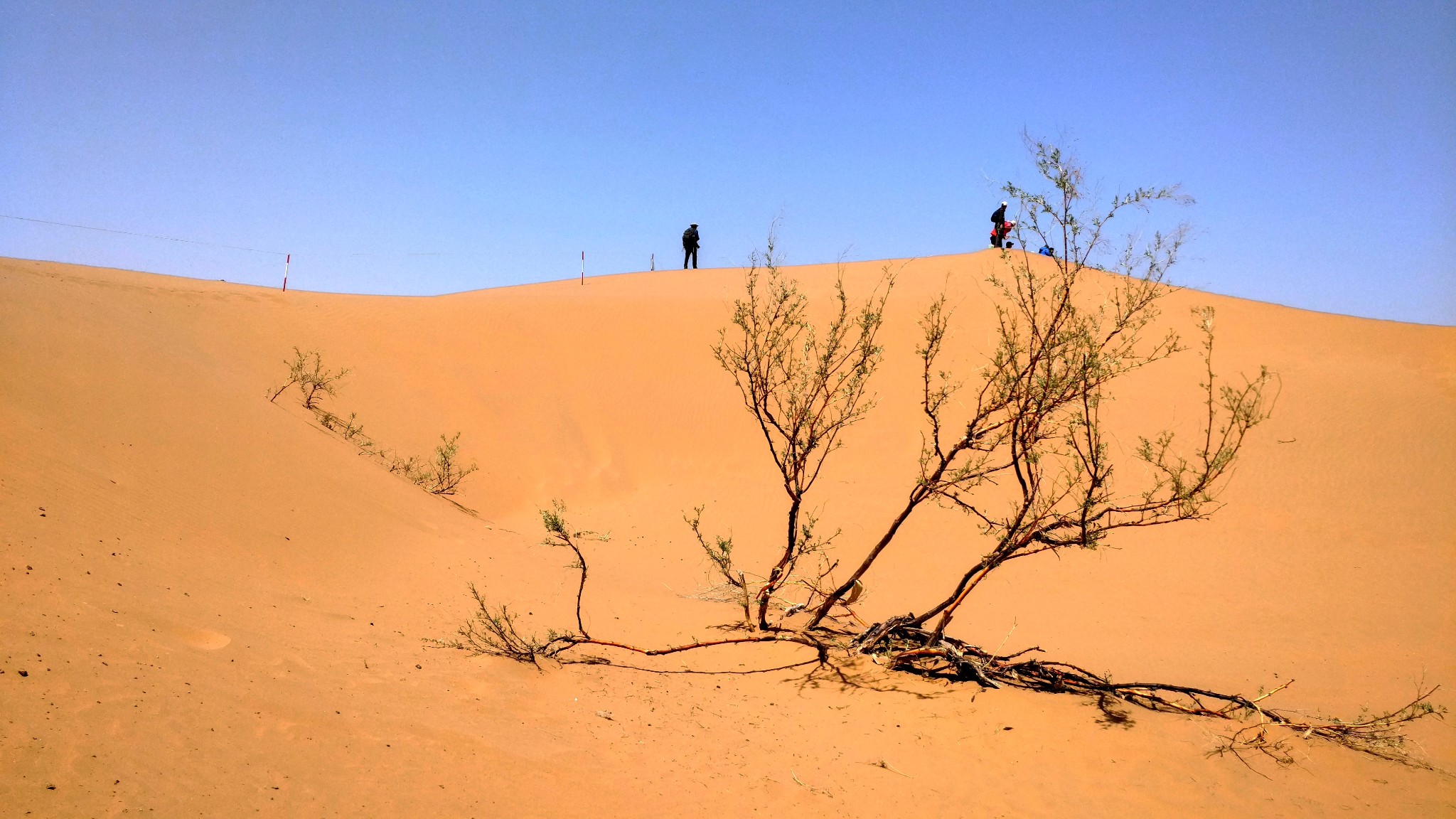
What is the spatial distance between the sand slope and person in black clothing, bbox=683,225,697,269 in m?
7.21

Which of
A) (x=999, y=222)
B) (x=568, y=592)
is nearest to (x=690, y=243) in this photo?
(x=999, y=222)

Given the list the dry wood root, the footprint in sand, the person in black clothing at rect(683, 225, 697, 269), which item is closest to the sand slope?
the footprint in sand

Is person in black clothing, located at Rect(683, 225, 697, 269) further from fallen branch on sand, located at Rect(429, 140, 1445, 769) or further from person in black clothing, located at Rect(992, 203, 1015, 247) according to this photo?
fallen branch on sand, located at Rect(429, 140, 1445, 769)

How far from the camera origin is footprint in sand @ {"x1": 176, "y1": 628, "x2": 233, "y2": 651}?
4.42m

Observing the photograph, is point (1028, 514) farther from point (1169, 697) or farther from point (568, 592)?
point (568, 592)

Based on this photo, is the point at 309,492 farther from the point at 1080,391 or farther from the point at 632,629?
the point at 1080,391

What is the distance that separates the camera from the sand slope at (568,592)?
149 inches

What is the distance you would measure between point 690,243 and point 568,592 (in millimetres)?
16108

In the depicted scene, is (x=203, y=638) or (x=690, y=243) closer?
(x=203, y=638)

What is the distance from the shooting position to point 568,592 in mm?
8328

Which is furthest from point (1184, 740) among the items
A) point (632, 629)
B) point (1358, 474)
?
point (1358, 474)

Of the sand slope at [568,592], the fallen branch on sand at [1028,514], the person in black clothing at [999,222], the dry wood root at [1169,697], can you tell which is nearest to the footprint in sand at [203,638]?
the sand slope at [568,592]

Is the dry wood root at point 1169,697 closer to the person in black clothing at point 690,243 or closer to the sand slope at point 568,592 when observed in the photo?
the sand slope at point 568,592

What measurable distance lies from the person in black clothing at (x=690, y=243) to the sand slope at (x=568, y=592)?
721cm
